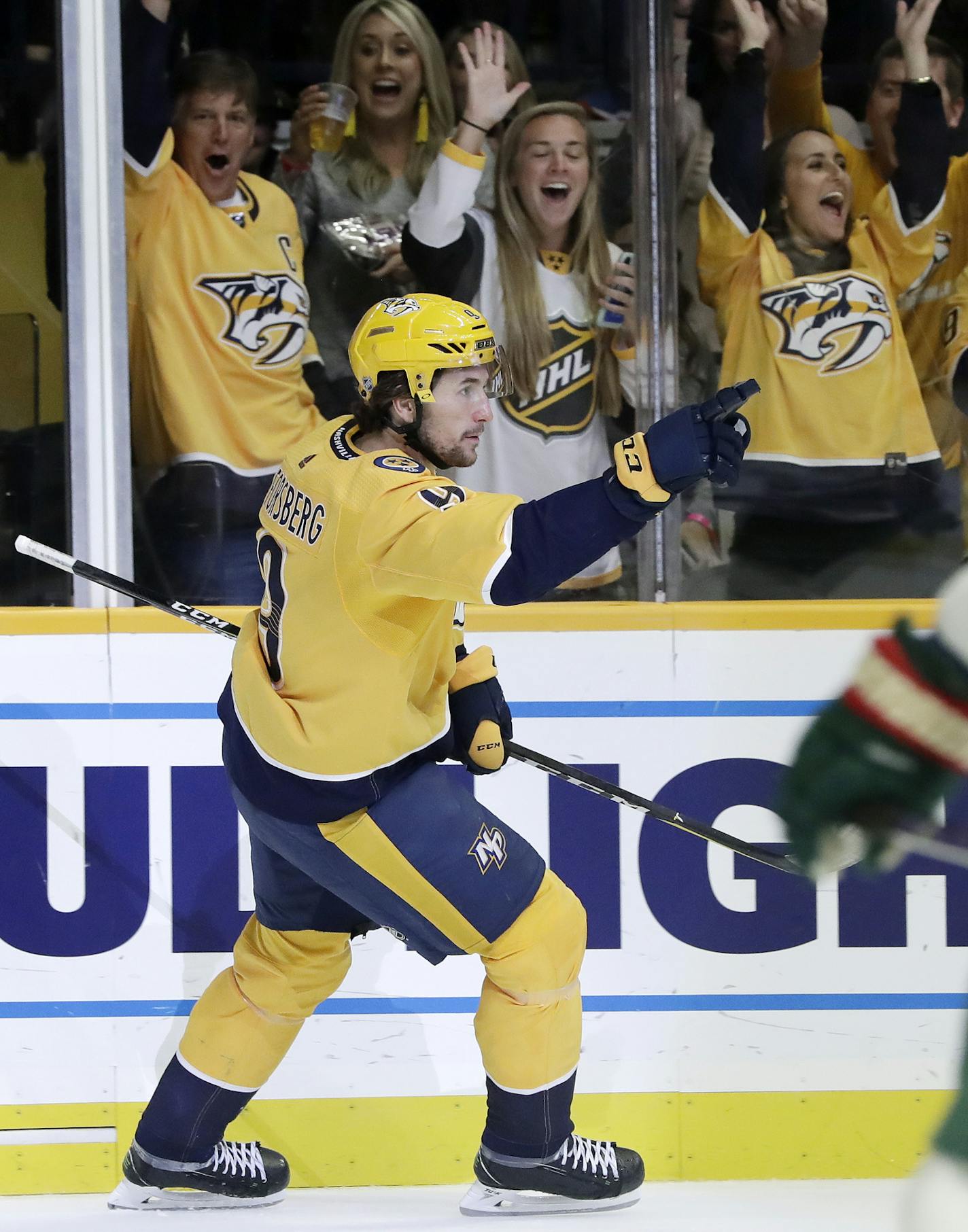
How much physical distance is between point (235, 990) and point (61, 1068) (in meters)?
0.49

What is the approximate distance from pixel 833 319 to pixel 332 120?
1021 mm

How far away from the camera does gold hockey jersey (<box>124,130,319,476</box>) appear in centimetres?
274

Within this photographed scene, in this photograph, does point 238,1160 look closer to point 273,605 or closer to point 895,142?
point 273,605

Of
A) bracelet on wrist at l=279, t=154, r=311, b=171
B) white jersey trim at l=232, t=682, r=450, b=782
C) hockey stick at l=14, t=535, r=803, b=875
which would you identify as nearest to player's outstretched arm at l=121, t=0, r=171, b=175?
bracelet on wrist at l=279, t=154, r=311, b=171

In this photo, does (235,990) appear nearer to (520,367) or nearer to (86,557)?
(86,557)

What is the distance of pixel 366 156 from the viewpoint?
2.84 m

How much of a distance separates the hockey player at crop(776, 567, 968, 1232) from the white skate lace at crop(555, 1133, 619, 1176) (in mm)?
1115

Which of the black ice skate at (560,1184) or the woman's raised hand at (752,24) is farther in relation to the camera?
the woman's raised hand at (752,24)

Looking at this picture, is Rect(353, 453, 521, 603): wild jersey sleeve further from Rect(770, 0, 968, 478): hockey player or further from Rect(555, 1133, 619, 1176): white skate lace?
Rect(770, 0, 968, 478): hockey player

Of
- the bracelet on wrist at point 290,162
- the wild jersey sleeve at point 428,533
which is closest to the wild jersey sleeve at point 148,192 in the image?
the bracelet on wrist at point 290,162

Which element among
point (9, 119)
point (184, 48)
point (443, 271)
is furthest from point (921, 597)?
point (9, 119)

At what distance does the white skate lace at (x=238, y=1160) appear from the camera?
2.38m

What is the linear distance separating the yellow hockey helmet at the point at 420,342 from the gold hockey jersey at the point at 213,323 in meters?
0.74

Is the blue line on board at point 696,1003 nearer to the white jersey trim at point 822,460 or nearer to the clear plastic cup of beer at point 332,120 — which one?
the white jersey trim at point 822,460
